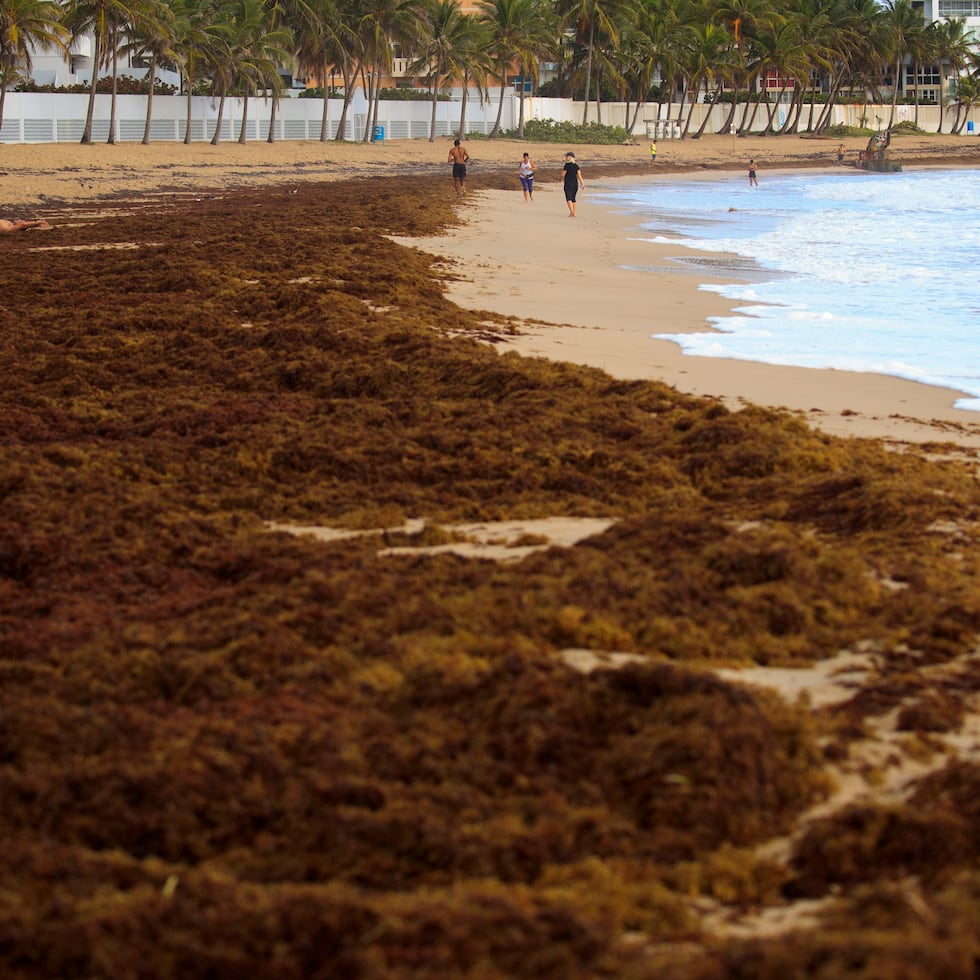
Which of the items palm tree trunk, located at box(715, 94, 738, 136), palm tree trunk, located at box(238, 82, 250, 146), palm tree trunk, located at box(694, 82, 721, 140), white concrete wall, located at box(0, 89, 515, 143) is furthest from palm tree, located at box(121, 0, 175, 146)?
palm tree trunk, located at box(715, 94, 738, 136)

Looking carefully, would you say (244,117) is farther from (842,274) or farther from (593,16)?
(842,274)

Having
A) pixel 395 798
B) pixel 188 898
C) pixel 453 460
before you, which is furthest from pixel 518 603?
pixel 453 460

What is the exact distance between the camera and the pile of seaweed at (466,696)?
9.01ft

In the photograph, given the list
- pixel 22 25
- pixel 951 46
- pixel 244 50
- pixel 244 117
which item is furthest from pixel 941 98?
pixel 22 25

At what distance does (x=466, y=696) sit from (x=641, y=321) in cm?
957

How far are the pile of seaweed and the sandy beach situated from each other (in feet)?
5.40

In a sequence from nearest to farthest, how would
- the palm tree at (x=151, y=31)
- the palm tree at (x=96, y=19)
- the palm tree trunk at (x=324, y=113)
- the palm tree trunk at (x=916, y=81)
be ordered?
1. the palm tree at (x=96, y=19)
2. the palm tree at (x=151, y=31)
3. the palm tree trunk at (x=324, y=113)
4. the palm tree trunk at (x=916, y=81)

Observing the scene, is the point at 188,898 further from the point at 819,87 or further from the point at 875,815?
the point at 819,87

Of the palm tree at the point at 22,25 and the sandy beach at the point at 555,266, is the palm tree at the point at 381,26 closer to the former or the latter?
the sandy beach at the point at 555,266

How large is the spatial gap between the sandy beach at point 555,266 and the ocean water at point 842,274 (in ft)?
1.86

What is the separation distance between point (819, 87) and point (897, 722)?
11013 cm

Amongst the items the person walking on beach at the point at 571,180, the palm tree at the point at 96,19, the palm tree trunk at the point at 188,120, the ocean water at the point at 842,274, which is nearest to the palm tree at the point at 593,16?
the palm tree trunk at the point at 188,120

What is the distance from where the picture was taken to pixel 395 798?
3289 millimetres

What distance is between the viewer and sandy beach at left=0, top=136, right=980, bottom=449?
9.27m
